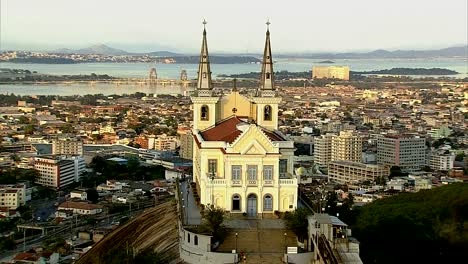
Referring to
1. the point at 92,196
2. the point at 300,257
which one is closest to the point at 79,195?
the point at 92,196

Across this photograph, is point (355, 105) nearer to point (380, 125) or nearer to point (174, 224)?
point (380, 125)

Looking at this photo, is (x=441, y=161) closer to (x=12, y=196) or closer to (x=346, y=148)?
(x=346, y=148)

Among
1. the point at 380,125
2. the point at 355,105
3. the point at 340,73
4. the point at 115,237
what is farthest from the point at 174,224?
the point at 340,73

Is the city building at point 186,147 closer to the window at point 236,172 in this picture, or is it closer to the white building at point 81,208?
the white building at point 81,208

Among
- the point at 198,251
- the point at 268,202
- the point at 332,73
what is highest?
the point at 268,202

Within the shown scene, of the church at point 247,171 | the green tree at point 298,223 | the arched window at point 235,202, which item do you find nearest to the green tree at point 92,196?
the church at point 247,171
